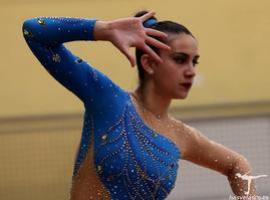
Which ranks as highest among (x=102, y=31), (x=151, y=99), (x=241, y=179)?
(x=102, y=31)

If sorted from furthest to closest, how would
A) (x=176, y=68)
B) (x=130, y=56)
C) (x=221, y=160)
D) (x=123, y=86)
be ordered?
(x=123, y=86) < (x=221, y=160) < (x=176, y=68) < (x=130, y=56)

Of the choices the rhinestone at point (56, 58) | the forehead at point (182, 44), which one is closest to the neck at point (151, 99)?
the forehead at point (182, 44)

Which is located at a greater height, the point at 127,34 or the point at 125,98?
the point at 127,34

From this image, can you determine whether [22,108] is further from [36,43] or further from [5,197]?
[36,43]

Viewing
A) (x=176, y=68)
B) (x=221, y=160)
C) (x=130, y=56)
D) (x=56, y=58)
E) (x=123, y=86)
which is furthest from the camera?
(x=123, y=86)

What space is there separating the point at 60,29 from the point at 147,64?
265 mm

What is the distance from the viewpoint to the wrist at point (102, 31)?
1709mm

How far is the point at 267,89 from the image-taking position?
3.75m

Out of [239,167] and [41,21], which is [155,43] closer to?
[41,21]

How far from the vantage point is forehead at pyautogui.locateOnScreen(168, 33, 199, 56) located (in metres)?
1.88

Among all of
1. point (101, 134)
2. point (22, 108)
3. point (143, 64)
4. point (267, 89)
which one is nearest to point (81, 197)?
point (101, 134)

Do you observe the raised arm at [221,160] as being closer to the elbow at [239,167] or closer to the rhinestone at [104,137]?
the elbow at [239,167]

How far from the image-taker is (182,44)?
6.19 feet

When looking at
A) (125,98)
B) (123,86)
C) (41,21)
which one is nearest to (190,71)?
(125,98)
